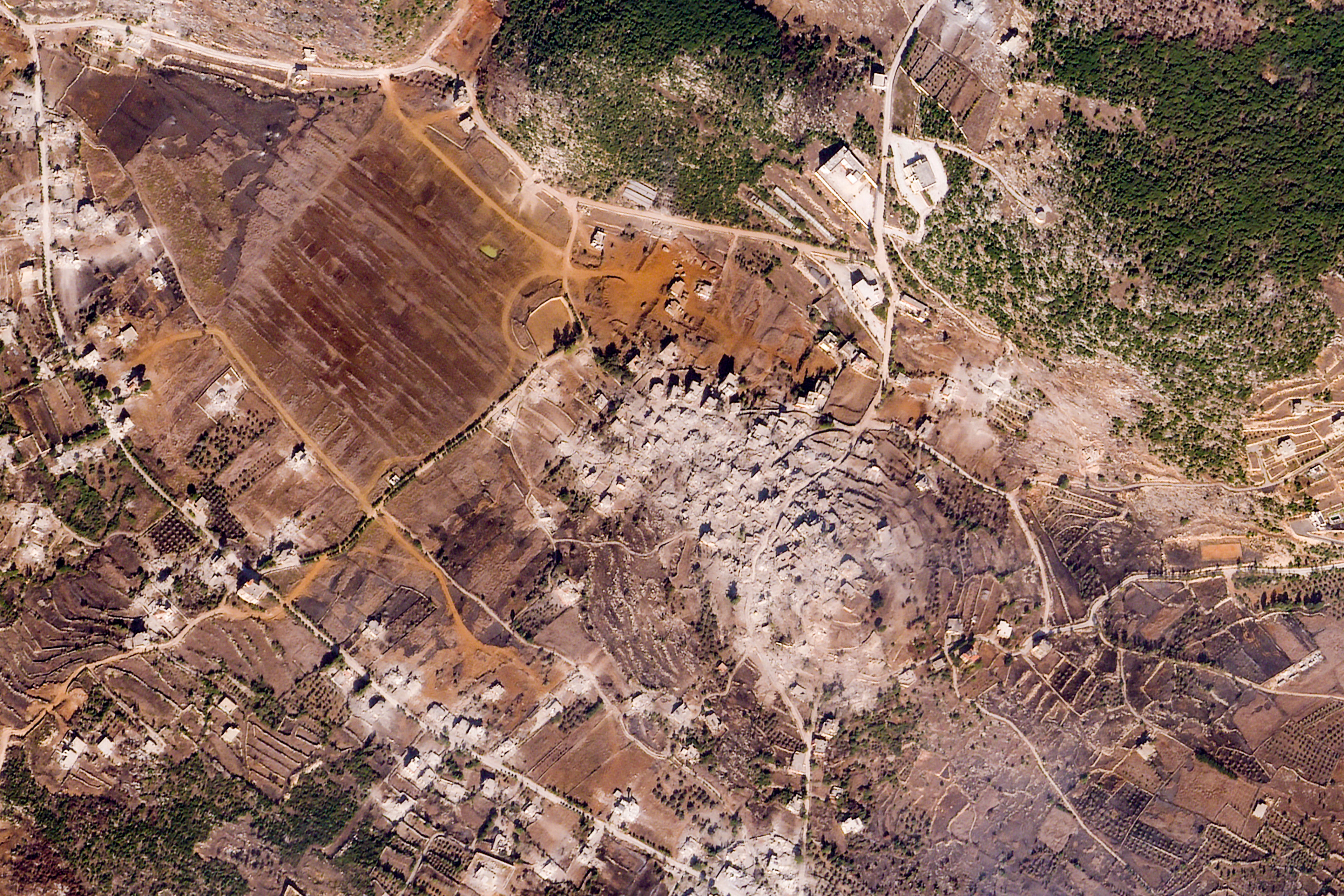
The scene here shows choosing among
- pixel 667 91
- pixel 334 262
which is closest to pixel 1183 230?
pixel 667 91

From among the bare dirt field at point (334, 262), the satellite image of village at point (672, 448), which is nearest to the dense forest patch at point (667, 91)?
the satellite image of village at point (672, 448)

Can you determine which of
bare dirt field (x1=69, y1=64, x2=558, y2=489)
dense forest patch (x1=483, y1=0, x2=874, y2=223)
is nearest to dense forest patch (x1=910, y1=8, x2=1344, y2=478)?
dense forest patch (x1=483, y1=0, x2=874, y2=223)

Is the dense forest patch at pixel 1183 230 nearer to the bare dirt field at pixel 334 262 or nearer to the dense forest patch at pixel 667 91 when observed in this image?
the dense forest patch at pixel 667 91

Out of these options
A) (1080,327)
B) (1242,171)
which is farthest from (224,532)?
(1242,171)

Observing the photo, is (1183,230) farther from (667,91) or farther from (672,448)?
(672,448)

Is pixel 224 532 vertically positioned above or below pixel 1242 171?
below

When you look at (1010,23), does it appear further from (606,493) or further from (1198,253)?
(606,493)

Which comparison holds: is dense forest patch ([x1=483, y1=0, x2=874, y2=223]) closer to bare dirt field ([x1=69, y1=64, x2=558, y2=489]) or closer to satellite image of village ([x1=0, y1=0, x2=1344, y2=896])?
satellite image of village ([x1=0, y1=0, x2=1344, y2=896])

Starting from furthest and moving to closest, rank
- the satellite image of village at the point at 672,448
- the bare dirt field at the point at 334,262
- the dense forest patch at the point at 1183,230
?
the dense forest patch at the point at 1183,230, the bare dirt field at the point at 334,262, the satellite image of village at the point at 672,448
